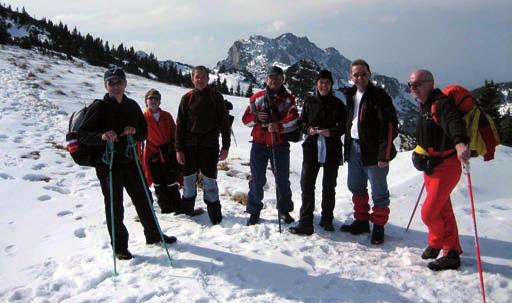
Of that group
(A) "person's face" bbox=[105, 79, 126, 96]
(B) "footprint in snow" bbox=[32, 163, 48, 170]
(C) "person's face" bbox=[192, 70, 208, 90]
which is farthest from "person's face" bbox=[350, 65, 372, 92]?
(B) "footprint in snow" bbox=[32, 163, 48, 170]

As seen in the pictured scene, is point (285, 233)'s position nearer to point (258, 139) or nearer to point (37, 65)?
point (258, 139)

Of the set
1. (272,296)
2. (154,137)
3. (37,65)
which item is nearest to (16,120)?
(154,137)

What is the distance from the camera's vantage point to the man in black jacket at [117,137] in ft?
17.0

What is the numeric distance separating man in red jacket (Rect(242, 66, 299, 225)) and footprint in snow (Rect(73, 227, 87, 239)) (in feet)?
8.92

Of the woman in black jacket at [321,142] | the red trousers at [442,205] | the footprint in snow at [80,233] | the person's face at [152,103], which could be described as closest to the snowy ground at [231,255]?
the footprint in snow at [80,233]

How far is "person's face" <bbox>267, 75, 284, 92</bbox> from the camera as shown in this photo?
6402 millimetres

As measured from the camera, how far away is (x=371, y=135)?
5801mm

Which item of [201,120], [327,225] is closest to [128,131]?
[201,120]

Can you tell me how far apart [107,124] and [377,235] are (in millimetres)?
4252

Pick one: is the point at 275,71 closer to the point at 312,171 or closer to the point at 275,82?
the point at 275,82

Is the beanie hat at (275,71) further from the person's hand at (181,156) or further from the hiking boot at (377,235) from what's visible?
the hiking boot at (377,235)

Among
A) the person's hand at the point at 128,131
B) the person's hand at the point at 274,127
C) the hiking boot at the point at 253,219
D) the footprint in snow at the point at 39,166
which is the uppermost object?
the person's hand at the point at 274,127

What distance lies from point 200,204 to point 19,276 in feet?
12.1

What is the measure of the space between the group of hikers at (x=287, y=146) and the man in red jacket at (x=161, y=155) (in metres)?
0.02
